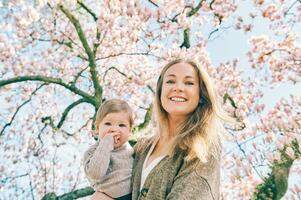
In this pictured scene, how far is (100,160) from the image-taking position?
117 inches

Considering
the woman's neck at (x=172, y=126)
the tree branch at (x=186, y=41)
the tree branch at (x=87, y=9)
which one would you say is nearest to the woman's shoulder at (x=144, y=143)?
the woman's neck at (x=172, y=126)

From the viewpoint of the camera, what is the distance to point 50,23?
9.03 metres

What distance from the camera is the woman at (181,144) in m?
2.58

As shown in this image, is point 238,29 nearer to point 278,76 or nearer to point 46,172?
point 278,76

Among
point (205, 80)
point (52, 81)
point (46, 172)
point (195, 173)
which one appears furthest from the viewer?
point (46, 172)

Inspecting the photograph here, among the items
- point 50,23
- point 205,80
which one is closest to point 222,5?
→ point 50,23

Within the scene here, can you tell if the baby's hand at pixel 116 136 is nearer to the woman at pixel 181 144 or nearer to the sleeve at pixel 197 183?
the woman at pixel 181 144

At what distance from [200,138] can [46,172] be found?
6.85 meters

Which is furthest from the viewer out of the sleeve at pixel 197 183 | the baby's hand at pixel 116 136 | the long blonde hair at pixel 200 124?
the baby's hand at pixel 116 136

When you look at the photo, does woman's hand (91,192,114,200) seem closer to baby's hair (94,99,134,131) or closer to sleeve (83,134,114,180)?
sleeve (83,134,114,180)

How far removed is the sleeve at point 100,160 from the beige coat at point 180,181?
26 centimetres

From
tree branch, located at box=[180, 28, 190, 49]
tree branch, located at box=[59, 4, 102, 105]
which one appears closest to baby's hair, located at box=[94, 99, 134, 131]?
tree branch, located at box=[59, 4, 102, 105]

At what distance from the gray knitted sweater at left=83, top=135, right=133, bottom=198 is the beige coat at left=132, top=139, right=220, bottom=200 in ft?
0.48

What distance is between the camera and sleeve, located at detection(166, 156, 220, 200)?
2506 millimetres
